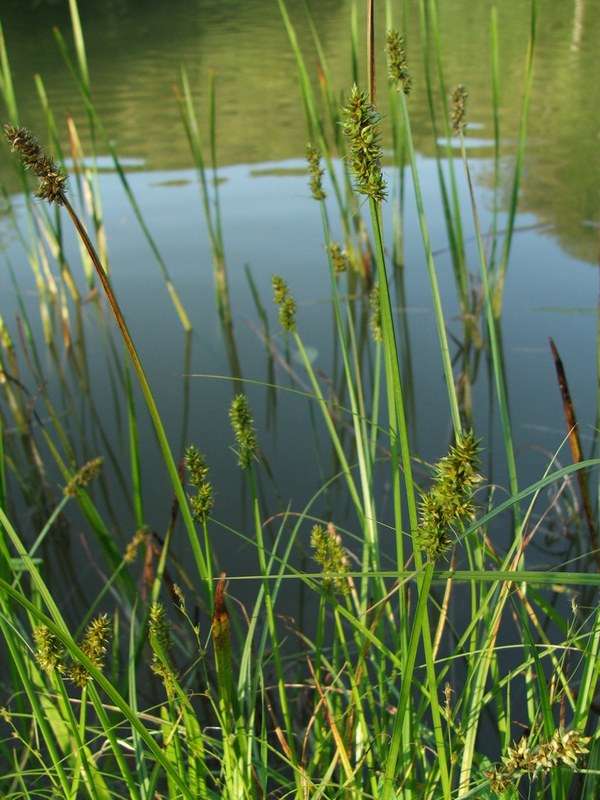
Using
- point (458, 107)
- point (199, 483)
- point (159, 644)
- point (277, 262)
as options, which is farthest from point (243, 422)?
point (277, 262)

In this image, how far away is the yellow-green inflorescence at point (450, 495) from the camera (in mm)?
336

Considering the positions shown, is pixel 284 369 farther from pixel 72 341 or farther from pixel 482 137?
pixel 482 137

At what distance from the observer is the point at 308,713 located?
3.14ft

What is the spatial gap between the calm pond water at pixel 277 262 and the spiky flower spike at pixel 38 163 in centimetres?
20

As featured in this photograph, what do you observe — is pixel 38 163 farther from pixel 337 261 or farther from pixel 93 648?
pixel 337 261

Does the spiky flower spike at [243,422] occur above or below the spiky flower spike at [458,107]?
below

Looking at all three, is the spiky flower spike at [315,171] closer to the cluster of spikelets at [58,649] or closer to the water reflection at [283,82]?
the cluster of spikelets at [58,649]

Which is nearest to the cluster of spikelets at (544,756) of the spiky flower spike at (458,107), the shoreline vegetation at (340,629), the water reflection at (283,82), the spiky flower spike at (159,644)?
the shoreline vegetation at (340,629)

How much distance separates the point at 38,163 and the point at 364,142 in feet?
0.58

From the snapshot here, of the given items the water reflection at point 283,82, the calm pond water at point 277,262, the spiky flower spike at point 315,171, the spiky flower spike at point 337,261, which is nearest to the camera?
the spiky flower spike at point 315,171

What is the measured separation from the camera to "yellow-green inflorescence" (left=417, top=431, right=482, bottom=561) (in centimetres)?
34

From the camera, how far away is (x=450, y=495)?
1.11ft

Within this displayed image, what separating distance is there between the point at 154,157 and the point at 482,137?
154cm

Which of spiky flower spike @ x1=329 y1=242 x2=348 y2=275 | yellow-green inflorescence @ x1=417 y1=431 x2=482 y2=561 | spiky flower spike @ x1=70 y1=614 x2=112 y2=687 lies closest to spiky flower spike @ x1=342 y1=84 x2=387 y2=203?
yellow-green inflorescence @ x1=417 y1=431 x2=482 y2=561
